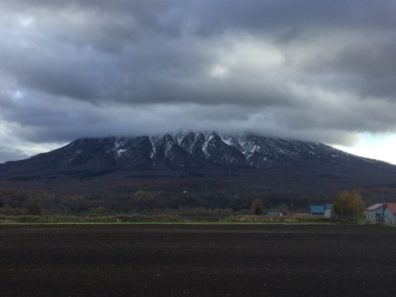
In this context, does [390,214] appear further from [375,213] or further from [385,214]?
[375,213]

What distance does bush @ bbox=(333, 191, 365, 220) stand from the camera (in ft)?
415

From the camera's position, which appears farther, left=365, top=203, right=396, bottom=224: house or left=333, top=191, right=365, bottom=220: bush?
left=365, top=203, right=396, bottom=224: house

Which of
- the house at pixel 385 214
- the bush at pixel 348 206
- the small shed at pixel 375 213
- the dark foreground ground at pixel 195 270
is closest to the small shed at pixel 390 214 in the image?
the house at pixel 385 214

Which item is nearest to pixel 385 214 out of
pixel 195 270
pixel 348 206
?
pixel 348 206

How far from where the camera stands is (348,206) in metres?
128

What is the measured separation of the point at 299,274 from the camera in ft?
93.5

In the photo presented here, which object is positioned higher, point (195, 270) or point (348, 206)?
point (348, 206)

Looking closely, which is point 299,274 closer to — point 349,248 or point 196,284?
point 196,284

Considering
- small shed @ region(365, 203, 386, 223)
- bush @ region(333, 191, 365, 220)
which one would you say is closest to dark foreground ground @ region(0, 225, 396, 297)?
bush @ region(333, 191, 365, 220)

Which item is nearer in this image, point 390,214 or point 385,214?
point 390,214

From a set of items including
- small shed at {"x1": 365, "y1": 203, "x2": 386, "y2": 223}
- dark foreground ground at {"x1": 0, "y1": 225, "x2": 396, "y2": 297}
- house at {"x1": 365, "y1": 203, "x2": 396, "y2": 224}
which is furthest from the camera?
small shed at {"x1": 365, "y1": 203, "x2": 386, "y2": 223}

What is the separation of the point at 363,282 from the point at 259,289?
512 centimetres

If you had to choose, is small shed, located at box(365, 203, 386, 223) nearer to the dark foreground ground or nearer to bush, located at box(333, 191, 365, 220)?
bush, located at box(333, 191, 365, 220)

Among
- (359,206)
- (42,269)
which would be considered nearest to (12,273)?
(42,269)
